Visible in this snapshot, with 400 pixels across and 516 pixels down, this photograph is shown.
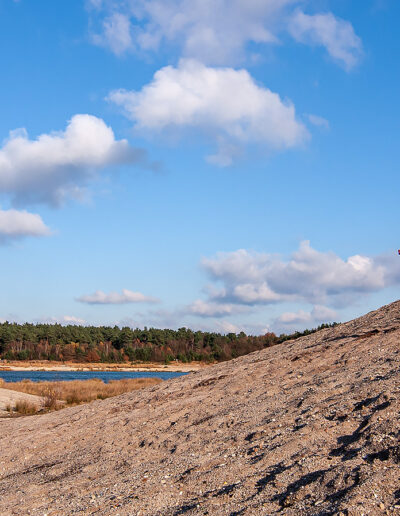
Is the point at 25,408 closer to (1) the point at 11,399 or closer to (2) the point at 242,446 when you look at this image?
(1) the point at 11,399

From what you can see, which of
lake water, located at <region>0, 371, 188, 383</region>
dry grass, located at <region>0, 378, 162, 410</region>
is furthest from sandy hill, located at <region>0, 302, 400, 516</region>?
lake water, located at <region>0, 371, 188, 383</region>

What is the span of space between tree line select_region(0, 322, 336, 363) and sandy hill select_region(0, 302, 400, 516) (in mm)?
82659

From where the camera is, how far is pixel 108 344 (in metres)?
131

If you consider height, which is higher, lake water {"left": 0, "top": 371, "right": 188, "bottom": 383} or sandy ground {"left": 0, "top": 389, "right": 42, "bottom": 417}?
sandy ground {"left": 0, "top": 389, "right": 42, "bottom": 417}

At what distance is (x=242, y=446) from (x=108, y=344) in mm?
125864

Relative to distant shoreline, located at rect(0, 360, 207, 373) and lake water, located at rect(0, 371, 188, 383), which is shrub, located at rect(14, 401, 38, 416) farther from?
distant shoreline, located at rect(0, 360, 207, 373)

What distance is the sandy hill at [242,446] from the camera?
596 centimetres

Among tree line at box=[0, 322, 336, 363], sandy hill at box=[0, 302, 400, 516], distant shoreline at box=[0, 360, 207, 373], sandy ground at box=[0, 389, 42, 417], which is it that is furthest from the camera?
tree line at box=[0, 322, 336, 363]

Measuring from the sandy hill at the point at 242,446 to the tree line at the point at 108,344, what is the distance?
82.7 m

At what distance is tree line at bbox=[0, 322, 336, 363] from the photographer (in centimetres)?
11394

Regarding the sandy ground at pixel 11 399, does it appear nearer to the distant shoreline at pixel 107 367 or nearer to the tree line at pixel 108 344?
the distant shoreline at pixel 107 367

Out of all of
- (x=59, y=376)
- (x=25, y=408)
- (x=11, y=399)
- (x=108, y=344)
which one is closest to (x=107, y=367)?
(x=108, y=344)

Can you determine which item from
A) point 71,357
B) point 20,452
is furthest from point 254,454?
point 71,357

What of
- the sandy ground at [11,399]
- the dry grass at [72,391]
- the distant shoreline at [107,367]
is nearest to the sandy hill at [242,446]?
the sandy ground at [11,399]
